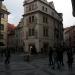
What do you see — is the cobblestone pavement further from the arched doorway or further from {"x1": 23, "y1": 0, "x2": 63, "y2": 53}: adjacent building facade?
{"x1": 23, "y1": 0, "x2": 63, "y2": 53}: adjacent building facade

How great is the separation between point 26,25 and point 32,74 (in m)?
41.9

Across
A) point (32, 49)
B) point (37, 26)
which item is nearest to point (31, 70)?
point (32, 49)

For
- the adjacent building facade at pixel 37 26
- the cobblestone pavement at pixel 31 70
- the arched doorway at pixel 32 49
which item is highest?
the adjacent building facade at pixel 37 26

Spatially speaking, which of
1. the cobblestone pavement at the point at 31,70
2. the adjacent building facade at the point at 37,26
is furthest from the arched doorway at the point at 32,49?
the cobblestone pavement at the point at 31,70

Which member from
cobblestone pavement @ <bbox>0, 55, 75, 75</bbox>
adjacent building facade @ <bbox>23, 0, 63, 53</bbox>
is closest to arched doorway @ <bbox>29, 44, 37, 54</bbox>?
adjacent building facade @ <bbox>23, 0, 63, 53</bbox>

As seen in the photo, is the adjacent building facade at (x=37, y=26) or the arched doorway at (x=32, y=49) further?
the adjacent building facade at (x=37, y=26)

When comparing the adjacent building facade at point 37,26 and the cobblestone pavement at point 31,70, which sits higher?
the adjacent building facade at point 37,26

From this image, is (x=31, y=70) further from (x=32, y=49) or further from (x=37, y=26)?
(x=37, y=26)

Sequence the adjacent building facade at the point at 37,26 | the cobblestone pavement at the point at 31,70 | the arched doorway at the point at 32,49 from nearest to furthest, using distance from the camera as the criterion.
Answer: the cobblestone pavement at the point at 31,70
the arched doorway at the point at 32,49
the adjacent building facade at the point at 37,26

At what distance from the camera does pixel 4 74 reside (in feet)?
45.9

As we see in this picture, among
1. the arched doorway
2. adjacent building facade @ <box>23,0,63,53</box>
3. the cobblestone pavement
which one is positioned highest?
adjacent building facade @ <box>23,0,63,53</box>

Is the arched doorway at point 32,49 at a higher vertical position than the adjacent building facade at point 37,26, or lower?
lower

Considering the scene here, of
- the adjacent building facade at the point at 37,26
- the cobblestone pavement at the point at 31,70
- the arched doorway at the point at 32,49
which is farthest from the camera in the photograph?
the adjacent building facade at the point at 37,26

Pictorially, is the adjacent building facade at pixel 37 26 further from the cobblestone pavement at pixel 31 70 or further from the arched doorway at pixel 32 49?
the cobblestone pavement at pixel 31 70
